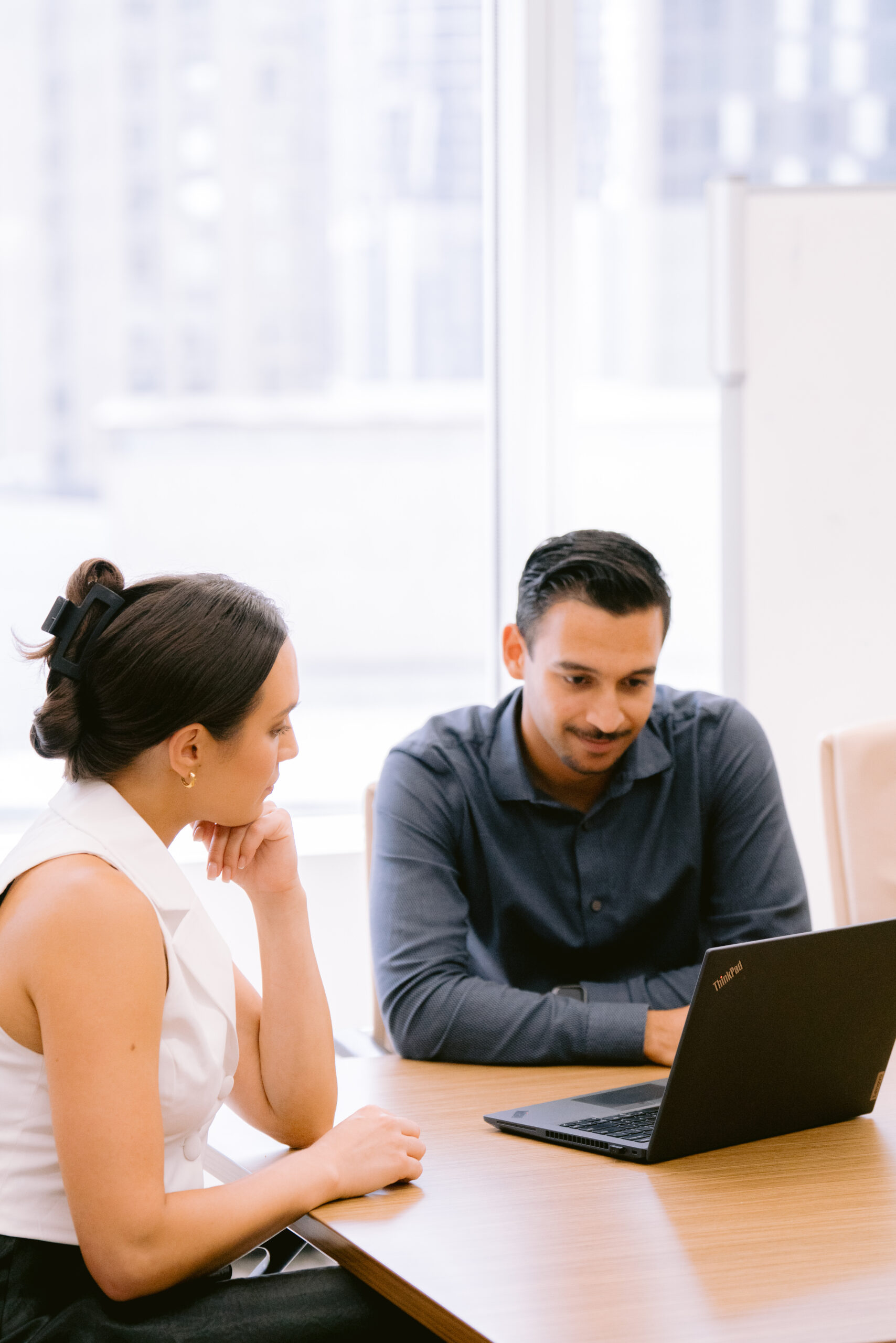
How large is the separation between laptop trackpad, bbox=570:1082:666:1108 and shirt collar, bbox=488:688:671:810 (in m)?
0.52

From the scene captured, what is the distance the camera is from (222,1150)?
1462 mm

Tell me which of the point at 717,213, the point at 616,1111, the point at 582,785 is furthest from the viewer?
the point at 717,213

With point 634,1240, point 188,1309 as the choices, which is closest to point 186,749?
point 188,1309

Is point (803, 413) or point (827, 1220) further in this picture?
point (803, 413)

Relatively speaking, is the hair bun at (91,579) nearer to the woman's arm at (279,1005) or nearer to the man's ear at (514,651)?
the woman's arm at (279,1005)

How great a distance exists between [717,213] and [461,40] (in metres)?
0.73

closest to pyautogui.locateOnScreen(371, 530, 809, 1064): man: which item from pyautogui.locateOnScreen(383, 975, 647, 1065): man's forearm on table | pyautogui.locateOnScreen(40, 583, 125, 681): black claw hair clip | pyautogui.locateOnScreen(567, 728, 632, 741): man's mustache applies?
pyautogui.locateOnScreen(567, 728, 632, 741): man's mustache

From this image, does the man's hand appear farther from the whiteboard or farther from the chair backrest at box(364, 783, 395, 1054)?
the whiteboard

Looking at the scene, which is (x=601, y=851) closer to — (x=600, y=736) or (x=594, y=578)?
(x=600, y=736)

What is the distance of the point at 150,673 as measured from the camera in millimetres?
1307

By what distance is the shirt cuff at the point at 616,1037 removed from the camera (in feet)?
5.33

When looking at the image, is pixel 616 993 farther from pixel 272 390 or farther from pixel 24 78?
pixel 24 78

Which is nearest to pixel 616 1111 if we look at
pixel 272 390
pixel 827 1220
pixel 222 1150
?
pixel 827 1220

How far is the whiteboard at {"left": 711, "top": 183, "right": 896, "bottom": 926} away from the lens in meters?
2.79
